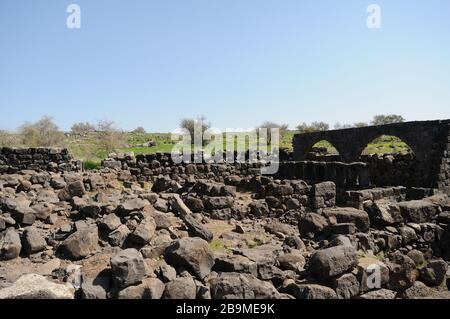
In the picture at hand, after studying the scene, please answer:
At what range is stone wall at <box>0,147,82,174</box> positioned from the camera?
47.0 ft

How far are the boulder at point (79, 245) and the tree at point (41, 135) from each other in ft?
85.3

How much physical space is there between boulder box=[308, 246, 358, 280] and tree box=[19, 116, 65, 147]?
94.0 feet

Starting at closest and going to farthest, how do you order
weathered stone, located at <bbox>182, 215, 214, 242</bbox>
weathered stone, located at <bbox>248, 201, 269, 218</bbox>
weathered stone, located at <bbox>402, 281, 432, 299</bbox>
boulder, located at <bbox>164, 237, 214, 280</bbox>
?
boulder, located at <bbox>164, 237, 214, 280</bbox> < weathered stone, located at <bbox>402, 281, 432, 299</bbox> < weathered stone, located at <bbox>182, 215, 214, 242</bbox> < weathered stone, located at <bbox>248, 201, 269, 218</bbox>

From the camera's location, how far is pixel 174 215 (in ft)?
25.7

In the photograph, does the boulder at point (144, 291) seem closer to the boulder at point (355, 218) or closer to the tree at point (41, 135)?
the boulder at point (355, 218)

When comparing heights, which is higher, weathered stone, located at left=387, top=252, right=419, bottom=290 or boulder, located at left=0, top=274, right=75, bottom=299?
boulder, located at left=0, top=274, right=75, bottom=299

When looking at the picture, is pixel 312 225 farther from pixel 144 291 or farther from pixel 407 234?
pixel 144 291

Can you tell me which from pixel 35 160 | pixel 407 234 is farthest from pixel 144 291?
pixel 35 160

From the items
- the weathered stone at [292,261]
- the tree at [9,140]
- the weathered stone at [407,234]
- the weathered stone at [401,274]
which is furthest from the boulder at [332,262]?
the tree at [9,140]

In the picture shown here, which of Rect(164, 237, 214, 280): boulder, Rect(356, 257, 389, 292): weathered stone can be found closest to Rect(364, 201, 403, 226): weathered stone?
Rect(356, 257, 389, 292): weathered stone

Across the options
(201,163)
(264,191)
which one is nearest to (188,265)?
(264,191)

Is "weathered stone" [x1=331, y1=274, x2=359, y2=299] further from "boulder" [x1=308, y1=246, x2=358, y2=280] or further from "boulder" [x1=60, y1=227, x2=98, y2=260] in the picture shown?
"boulder" [x1=60, y1=227, x2=98, y2=260]

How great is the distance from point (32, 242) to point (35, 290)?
189cm
